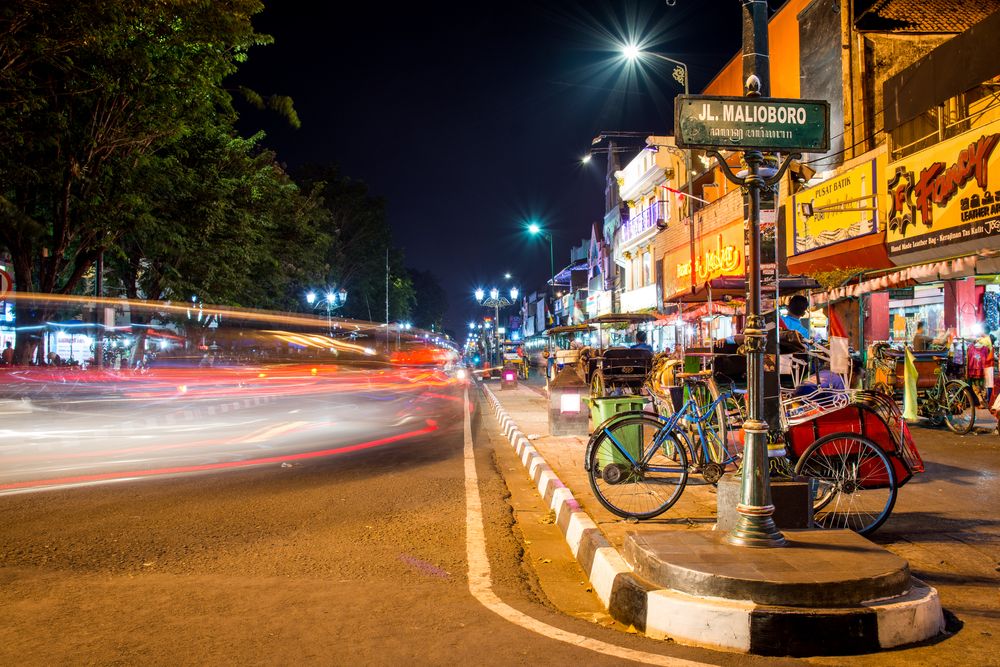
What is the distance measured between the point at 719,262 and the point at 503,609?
21.1 m

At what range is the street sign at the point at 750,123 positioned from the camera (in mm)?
4605

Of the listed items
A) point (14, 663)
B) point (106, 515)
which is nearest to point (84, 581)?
point (14, 663)

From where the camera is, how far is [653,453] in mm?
6086

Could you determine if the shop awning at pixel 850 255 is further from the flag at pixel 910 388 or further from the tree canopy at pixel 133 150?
the tree canopy at pixel 133 150

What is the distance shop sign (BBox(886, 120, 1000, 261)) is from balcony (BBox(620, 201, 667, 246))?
18290 mm

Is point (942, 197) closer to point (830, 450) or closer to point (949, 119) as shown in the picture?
point (949, 119)

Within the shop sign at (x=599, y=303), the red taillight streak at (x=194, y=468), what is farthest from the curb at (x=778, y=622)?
the shop sign at (x=599, y=303)

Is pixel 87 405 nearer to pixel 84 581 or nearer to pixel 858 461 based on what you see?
pixel 84 581

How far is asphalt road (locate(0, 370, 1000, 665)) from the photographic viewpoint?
3504mm

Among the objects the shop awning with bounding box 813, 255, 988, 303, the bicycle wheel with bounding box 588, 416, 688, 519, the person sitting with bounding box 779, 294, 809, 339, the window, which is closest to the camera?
the bicycle wheel with bounding box 588, 416, 688, 519

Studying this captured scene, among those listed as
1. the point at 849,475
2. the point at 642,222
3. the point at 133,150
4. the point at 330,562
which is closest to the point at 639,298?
the point at 642,222

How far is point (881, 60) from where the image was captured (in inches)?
758

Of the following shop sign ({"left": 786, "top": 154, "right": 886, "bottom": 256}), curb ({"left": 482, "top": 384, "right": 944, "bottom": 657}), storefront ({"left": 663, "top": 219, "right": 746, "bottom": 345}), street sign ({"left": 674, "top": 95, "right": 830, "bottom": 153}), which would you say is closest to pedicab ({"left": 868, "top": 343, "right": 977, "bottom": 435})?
storefront ({"left": 663, "top": 219, "right": 746, "bottom": 345})

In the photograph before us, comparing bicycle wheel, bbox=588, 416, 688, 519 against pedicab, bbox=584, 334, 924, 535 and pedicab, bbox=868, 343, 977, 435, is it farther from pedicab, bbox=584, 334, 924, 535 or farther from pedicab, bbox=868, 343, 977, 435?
pedicab, bbox=868, 343, 977, 435
